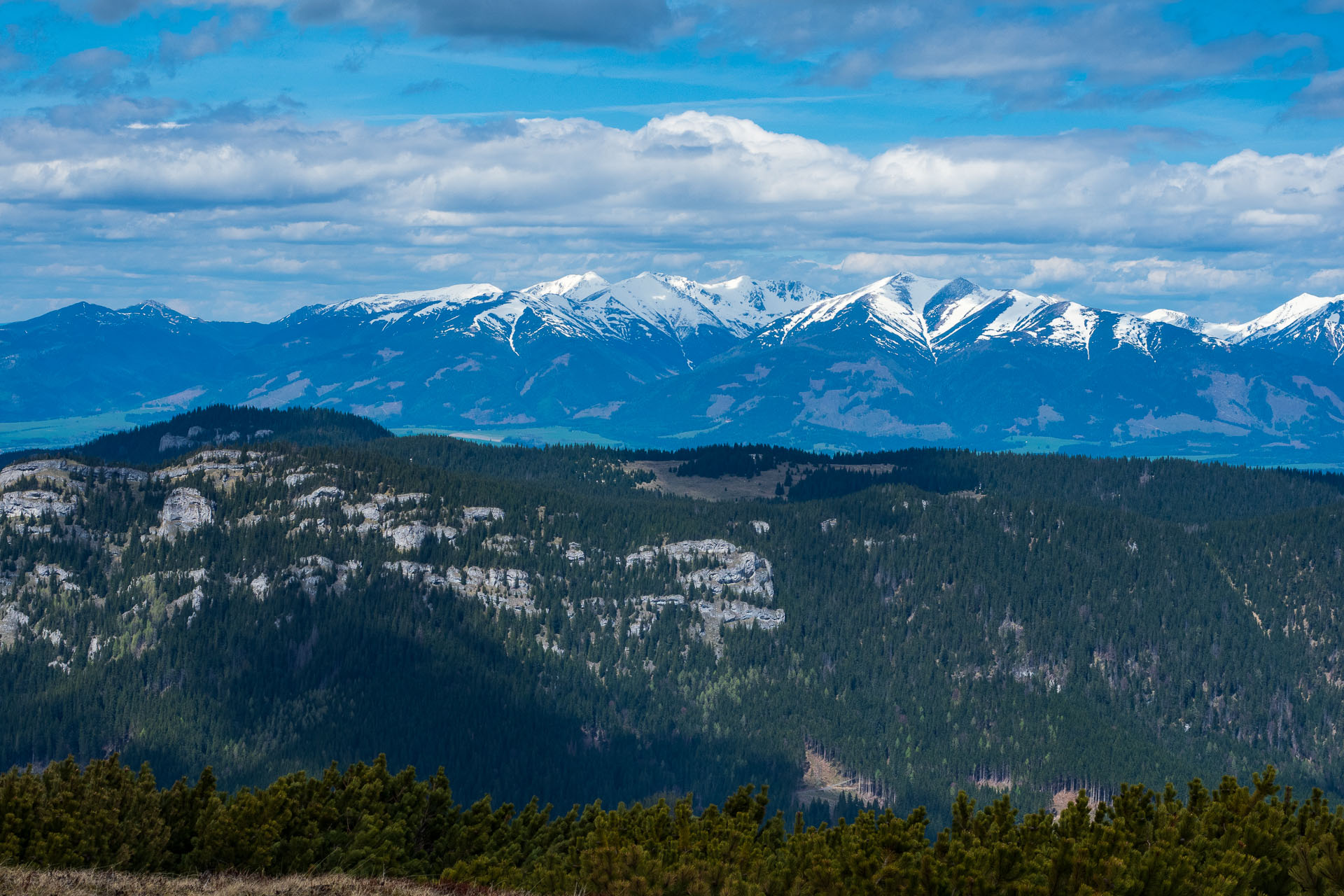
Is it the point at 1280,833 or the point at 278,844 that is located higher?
the point at 1280,833

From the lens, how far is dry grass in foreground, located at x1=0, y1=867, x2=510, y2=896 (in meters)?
58.9

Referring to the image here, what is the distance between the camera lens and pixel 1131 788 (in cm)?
7650

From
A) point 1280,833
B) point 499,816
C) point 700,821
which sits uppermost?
point 1280,833

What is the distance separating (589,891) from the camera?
234 ft

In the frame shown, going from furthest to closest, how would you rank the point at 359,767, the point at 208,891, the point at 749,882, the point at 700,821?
the point at 359,767, the point at 700,821, the point at 749,882, the point at 208,891

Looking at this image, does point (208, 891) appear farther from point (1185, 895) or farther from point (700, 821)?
point (1185, 895)

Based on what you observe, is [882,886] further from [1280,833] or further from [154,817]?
[154,817]

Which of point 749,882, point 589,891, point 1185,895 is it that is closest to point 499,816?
point 589,891

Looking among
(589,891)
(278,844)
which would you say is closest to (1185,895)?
(589,891)

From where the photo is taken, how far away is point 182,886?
210 ft

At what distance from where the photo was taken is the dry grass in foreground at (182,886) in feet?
193

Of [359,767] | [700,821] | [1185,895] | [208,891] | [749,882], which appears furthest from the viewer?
[359,767]

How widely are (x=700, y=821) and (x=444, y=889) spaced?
1899cm

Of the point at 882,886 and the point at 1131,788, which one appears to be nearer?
the point at 882,886
